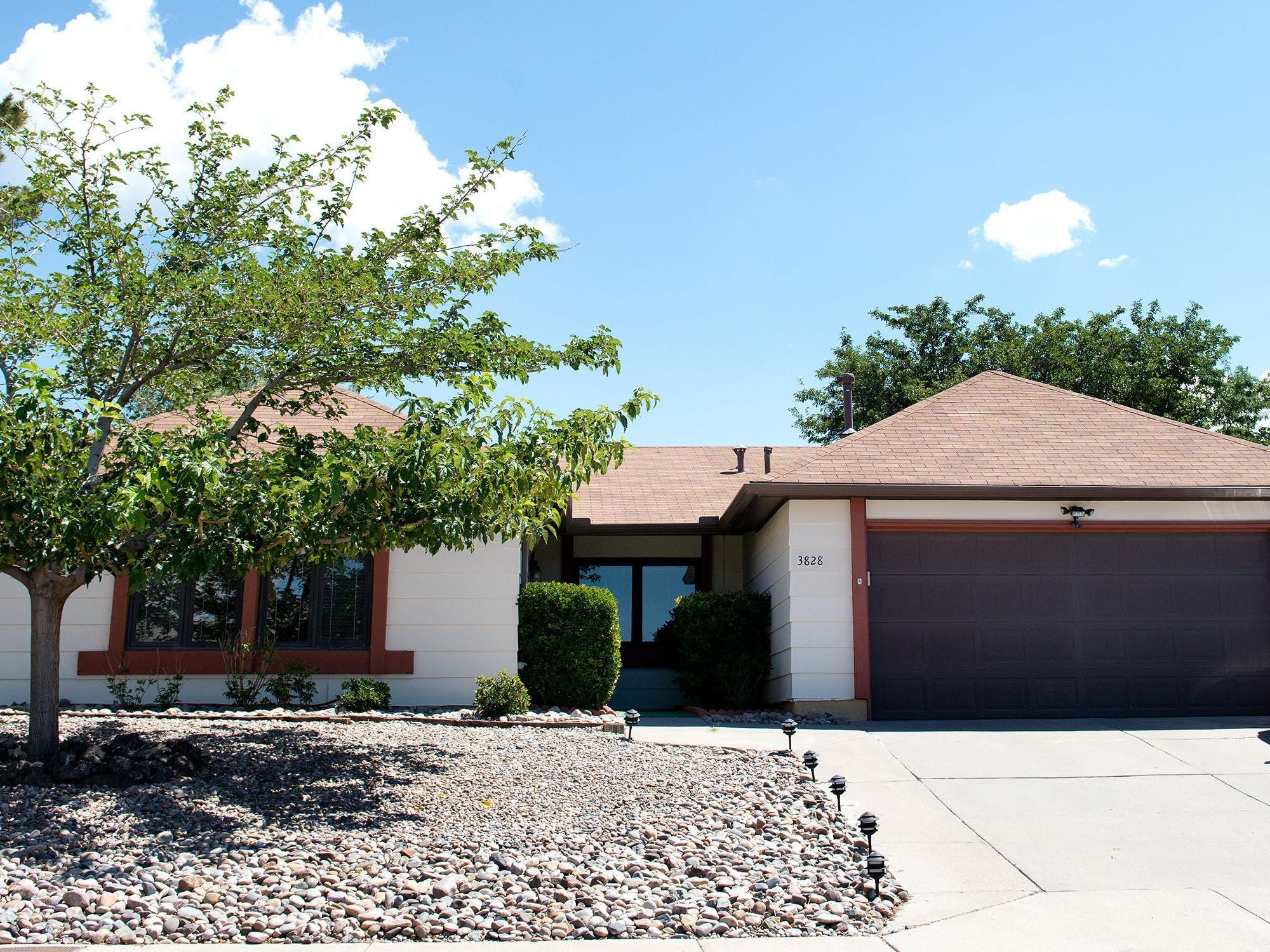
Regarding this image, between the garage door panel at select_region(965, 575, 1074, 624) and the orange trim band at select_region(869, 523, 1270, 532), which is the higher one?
the orange trim band at select_region(869, 523, 1270, 532)

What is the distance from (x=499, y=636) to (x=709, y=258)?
5.81 meters

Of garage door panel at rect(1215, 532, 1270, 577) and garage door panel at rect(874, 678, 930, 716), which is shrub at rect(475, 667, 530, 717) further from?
garage door panel at rect(1215, 532, 1270, 577)

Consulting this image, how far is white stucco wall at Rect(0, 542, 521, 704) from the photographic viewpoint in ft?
38.5

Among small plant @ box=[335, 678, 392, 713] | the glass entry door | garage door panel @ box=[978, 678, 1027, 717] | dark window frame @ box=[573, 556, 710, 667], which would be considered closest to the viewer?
small plant @ box=[335, 678, 392, 713]

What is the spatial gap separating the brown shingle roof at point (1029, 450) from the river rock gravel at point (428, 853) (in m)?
5.10

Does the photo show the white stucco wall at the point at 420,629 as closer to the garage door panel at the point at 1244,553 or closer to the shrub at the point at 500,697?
the shrub at the point at 500,697

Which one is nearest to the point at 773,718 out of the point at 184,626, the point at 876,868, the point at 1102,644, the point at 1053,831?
the point at 1102,644

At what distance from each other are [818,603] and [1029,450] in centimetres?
351

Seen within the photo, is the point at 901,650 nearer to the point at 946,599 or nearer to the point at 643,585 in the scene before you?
the point at 946,599

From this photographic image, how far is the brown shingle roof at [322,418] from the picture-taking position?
12.6 m

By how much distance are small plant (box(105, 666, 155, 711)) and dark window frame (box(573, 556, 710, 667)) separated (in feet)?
23.0

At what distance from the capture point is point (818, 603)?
1204 centimetres

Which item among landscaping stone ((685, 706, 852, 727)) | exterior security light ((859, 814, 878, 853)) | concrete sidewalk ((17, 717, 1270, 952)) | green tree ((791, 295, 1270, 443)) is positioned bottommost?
concrete sidewalk ((17, 717, 1270, 952))

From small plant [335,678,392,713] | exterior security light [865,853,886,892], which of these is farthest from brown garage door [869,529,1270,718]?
exterior security light [865,853,886,892]
